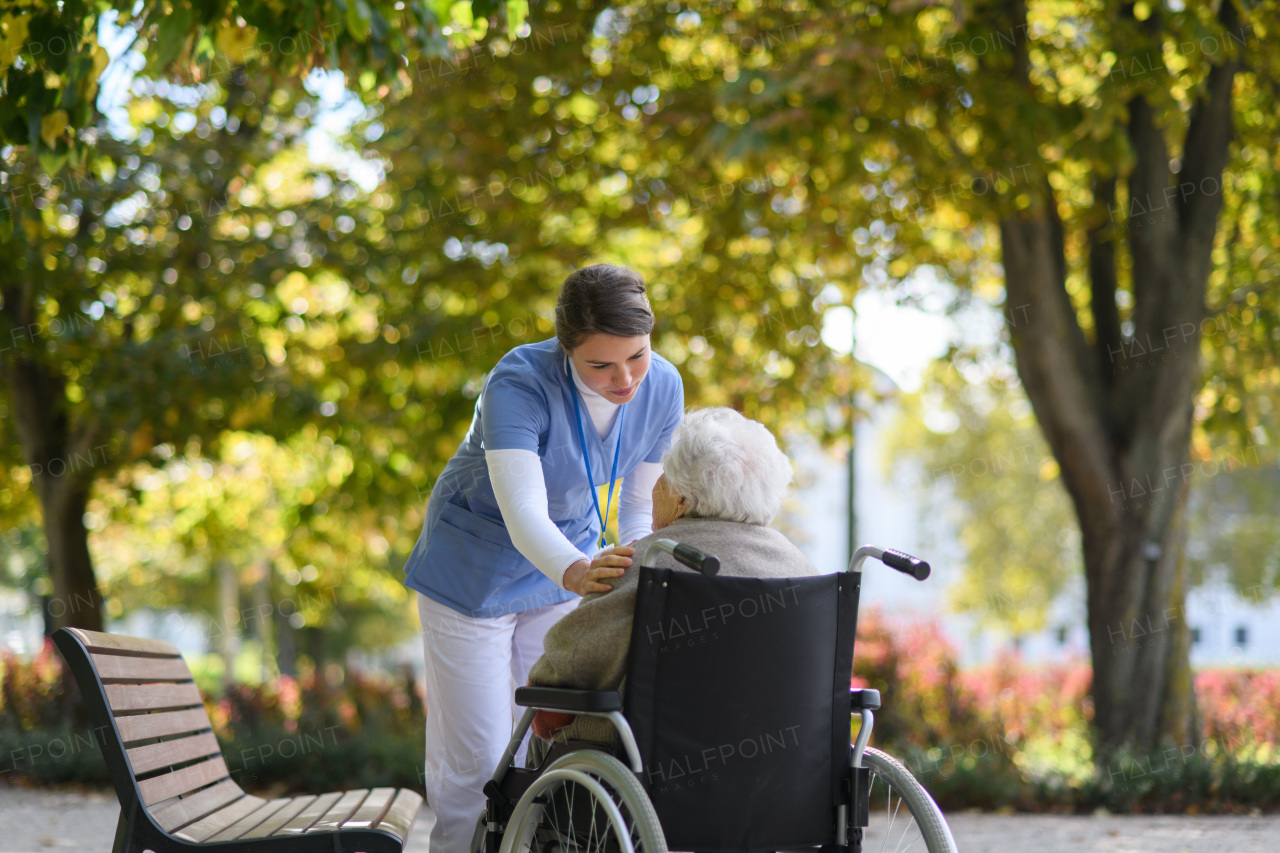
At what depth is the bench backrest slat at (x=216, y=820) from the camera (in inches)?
107

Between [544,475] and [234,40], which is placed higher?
[234,40]

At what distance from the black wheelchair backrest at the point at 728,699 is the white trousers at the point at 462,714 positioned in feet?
2.18

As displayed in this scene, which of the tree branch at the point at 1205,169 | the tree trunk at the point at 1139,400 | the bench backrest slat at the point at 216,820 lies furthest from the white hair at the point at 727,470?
the tree branch at the point at 1205,169

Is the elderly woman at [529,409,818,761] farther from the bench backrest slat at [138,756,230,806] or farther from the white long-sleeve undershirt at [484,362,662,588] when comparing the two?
the bench backrest slat at [138,756,230,806]

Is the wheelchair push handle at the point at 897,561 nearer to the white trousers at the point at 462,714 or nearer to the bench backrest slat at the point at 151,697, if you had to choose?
the white trousers at the point at 462,714

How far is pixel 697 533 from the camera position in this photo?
2.45 m

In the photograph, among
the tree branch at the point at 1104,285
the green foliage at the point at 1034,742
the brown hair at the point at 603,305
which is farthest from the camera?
the tree branch at the point at 1104,285

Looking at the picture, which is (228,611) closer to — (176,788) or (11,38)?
(11,38)

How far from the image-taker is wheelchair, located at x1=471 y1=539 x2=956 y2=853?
2285 millimetres

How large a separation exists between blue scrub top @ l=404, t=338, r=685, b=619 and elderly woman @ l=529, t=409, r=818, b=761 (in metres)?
0.35

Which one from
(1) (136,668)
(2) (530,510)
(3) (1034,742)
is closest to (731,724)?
(2) (530,510)

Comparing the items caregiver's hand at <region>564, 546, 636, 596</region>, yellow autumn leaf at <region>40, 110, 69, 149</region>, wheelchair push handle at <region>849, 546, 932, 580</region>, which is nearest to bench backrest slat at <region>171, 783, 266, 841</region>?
caregiver's hand at <region>564, 546, 636, 596</region>

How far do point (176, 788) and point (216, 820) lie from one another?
0.13 metres

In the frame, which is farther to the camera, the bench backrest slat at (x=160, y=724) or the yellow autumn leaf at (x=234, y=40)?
the yellow autumn leaf at (x=234, y=40)
